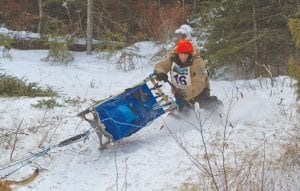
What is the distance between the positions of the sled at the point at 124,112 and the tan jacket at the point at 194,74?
62cm

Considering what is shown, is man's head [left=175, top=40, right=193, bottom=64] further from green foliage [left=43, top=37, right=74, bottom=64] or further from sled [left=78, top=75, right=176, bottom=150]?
green foliage [left=43, top=37, right=74, bottom=64]

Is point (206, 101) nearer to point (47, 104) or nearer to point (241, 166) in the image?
point (47, 104)

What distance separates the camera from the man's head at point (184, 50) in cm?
777

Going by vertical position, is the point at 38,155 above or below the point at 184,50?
below

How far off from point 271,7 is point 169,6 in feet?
29.6

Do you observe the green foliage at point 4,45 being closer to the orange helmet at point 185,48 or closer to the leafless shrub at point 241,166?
the orange helmet at point 185,48

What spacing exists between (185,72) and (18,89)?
315cm

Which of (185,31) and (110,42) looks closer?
(185,31)

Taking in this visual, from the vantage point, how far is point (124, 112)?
690cm

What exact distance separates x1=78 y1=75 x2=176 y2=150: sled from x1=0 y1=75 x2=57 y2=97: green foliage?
2337 mm

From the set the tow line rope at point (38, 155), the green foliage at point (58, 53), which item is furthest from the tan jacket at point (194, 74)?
the green foliage at point (58, 53)

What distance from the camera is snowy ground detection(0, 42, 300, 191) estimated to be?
6051 millimetres

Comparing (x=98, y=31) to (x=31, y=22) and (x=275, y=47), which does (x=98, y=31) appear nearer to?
(x=31, y=22)

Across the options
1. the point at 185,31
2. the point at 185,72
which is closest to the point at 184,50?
the point at 185,72
